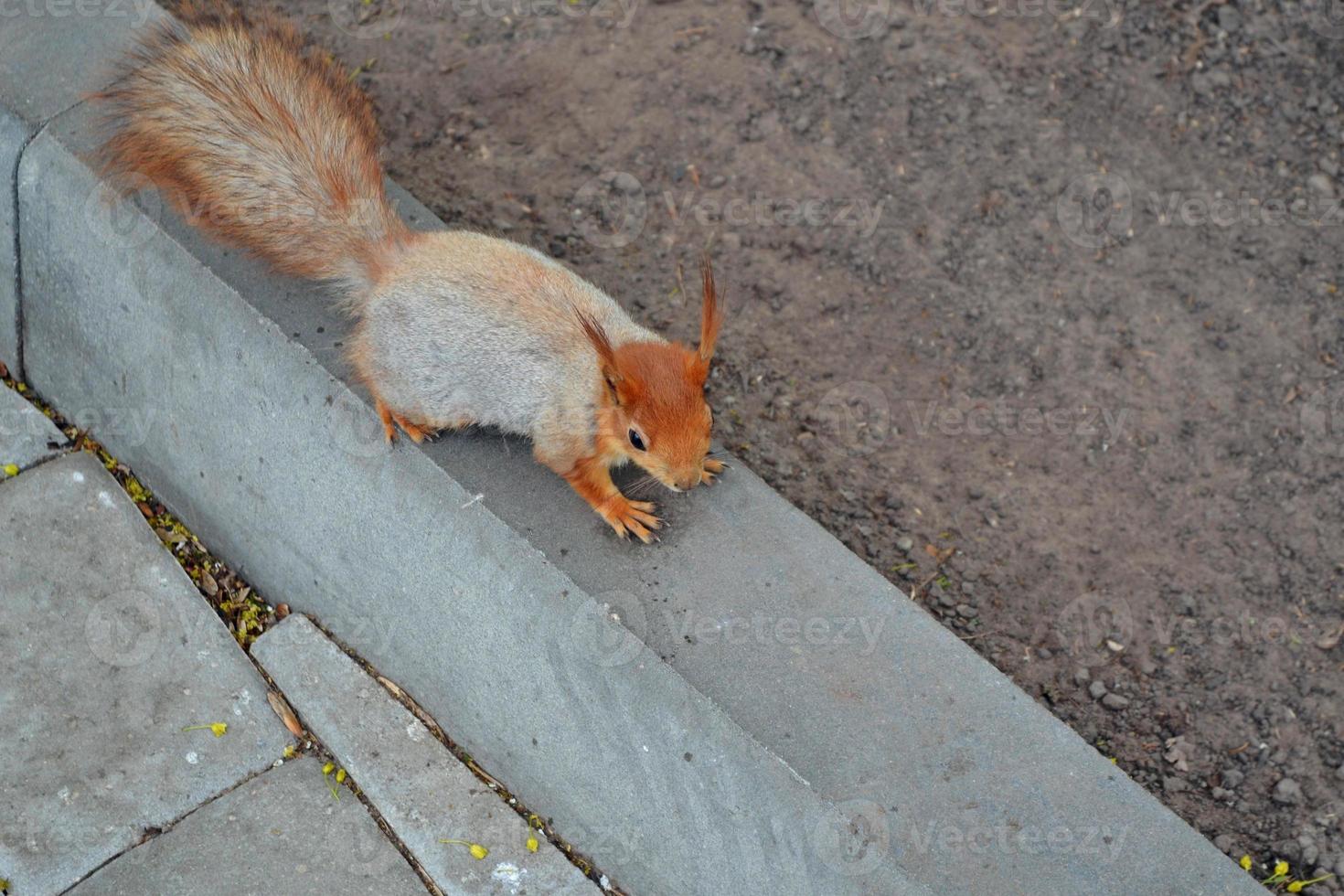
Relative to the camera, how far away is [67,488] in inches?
153

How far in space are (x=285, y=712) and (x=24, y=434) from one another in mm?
1441

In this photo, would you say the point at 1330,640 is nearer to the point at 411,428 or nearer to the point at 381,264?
the point at 411,428

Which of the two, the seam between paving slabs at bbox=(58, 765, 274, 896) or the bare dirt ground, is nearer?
the seam between paving slabs at bbox=(58, 765, 274, 896)

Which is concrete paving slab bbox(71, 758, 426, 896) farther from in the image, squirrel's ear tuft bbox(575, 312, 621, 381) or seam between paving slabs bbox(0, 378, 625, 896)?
squirrel's ear tuft bbox(575, 312, 621, 381)

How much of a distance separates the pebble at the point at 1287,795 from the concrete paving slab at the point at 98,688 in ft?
8.89

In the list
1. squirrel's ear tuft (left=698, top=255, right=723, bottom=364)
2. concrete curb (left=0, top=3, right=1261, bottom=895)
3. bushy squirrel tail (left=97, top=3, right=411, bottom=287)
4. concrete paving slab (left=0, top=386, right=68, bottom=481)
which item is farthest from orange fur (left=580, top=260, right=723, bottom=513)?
concrete paving slab (left=0, top=386, right=68, bottom=481)

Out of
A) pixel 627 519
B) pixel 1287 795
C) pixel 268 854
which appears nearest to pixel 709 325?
pixel 627 519

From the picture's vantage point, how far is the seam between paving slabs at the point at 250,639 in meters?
3.19

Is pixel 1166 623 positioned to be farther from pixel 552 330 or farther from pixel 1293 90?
pixel 1293 90

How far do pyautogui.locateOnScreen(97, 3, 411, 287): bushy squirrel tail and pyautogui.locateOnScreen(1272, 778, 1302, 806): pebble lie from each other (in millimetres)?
2809

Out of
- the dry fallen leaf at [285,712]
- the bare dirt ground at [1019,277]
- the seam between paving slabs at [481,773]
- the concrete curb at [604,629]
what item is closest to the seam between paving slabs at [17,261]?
the concrete curb at [604,629]

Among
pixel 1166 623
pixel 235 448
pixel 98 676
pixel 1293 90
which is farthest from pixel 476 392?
pixel 1293 90

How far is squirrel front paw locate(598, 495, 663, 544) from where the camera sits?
3168 mm

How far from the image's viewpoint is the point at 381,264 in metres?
3.44
